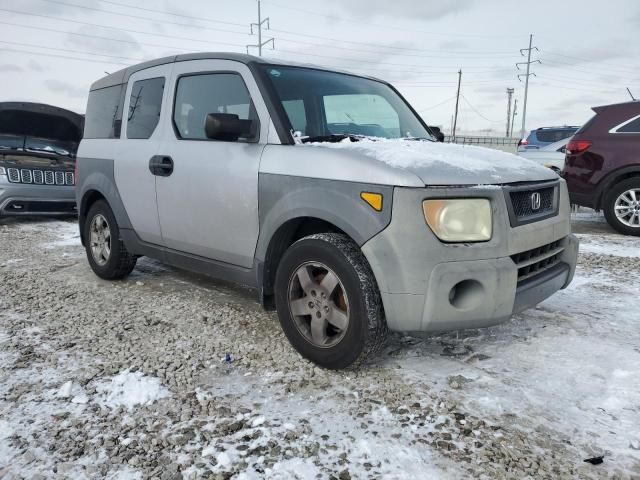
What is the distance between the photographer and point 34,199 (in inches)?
301

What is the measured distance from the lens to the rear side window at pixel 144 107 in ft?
12.8

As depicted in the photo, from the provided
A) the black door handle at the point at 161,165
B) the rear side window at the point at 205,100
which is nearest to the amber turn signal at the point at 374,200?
the rear side window at the point at 205,100

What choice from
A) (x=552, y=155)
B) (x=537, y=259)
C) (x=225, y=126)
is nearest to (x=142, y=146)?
(x=225, y=126)

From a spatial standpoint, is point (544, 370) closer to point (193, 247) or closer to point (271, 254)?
point (271, 254)

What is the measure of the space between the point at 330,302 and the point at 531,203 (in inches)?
48.7

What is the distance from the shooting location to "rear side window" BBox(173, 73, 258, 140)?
10.7ft

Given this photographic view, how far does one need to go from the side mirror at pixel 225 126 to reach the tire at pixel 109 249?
6.26 feet

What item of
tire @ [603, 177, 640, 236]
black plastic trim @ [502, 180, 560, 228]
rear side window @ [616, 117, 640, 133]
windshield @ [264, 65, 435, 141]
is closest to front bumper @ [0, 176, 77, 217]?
windshield @ [264, 65, 435, 141]

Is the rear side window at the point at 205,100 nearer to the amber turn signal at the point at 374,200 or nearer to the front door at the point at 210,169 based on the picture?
the front door at the point at 210,169

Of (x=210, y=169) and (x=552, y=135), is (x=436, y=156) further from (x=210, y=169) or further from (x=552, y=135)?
(x=552, y=135)

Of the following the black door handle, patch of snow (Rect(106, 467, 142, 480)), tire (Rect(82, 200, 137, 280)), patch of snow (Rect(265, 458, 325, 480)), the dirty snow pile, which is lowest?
patch of snow (Rect(106, 467, 142, 480))

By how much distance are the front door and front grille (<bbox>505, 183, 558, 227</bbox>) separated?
4.80 ft

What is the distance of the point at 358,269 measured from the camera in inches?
99.5

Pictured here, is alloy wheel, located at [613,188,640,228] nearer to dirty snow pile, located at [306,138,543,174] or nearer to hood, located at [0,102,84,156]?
dirty snow pile, located at [306,138,543,174]
